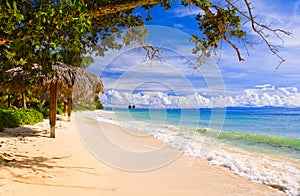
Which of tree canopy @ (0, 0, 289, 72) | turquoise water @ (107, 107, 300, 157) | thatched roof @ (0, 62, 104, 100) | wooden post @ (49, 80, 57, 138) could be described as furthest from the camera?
turquoise water @ (107, 107, 300, 157)

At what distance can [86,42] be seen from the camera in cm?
697

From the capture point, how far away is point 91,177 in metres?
4.89

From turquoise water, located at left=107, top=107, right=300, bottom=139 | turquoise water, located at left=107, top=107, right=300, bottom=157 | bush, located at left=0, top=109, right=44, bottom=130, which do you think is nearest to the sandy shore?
turquoise water, located at left=107, top=107, right=300, bottom=157

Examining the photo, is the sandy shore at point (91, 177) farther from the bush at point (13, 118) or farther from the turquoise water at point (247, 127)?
the bush at point (13, 118)

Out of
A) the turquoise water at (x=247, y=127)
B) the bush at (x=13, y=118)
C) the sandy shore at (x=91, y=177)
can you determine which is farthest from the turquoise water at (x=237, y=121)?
the bush at (x=13, y=118)

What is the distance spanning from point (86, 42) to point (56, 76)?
2180 millimetres

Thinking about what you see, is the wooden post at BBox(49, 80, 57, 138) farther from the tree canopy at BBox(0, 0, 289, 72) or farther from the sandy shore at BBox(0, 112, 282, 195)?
the tree canopy at BBox(0, 0, 289, 72)

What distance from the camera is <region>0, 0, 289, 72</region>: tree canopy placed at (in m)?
3.16

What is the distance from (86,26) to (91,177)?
2756 mm

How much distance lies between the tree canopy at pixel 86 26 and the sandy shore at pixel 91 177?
1884 millimetres

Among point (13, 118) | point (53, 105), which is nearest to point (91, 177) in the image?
point (53, 105)

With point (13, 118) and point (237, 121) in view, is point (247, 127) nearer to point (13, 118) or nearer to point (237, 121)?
point (237, 121)

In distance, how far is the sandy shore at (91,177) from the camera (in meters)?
4.10

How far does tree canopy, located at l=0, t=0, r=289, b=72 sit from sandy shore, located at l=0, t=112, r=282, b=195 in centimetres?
188
